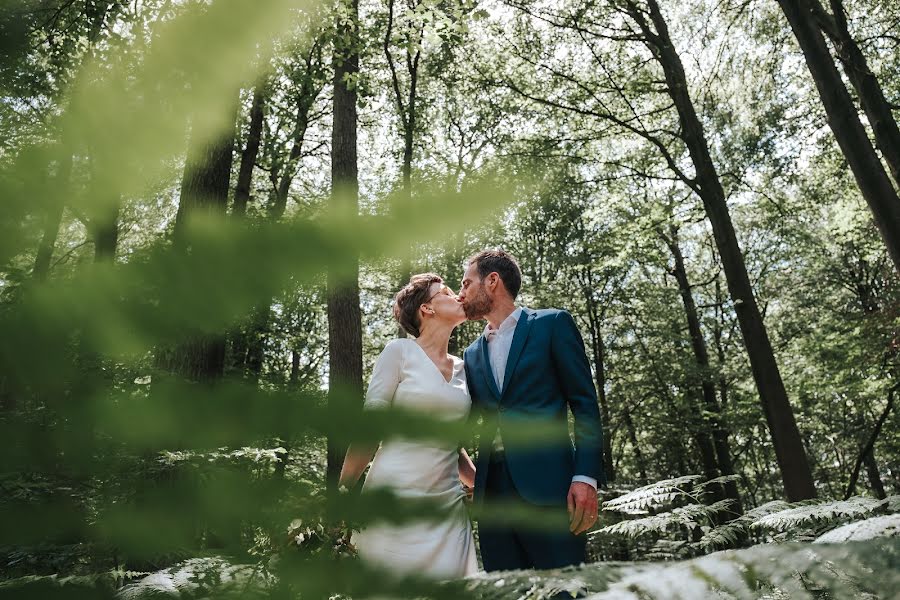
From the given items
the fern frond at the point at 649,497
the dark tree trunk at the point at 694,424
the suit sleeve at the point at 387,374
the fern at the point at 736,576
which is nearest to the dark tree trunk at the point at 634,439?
the dark tree trunk at the point at 694,424

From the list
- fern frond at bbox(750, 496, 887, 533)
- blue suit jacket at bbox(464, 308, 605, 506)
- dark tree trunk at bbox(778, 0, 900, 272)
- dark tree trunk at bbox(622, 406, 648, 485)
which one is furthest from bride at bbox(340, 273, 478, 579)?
dark tree trunk at bbox(622, 406, 648, 485)

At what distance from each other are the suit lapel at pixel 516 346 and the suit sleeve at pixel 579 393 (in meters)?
0.13

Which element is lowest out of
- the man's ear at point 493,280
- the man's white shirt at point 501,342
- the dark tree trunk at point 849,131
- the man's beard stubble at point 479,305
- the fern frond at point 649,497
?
the fern frond at point 649,497

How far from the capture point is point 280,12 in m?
0.28

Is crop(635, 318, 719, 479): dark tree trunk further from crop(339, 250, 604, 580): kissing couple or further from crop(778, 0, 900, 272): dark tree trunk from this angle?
crop(339, 250, 604, 580): kissing couple

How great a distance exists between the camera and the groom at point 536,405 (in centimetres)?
239

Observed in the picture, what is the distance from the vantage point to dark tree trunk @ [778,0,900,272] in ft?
19.6

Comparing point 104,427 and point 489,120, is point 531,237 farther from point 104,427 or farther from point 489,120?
point 104,427

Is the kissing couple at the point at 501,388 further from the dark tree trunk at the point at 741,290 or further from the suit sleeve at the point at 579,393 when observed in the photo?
the dark tree trunk at the point at 741,290

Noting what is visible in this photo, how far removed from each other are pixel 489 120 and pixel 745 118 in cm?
574

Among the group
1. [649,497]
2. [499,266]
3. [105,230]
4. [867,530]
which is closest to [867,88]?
[649,497]

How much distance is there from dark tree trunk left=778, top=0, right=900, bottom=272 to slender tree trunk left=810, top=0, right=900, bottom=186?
59 millimetres

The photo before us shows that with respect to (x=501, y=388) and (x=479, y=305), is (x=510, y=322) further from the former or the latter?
(x=501, y=388)

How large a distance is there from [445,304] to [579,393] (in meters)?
0.73
